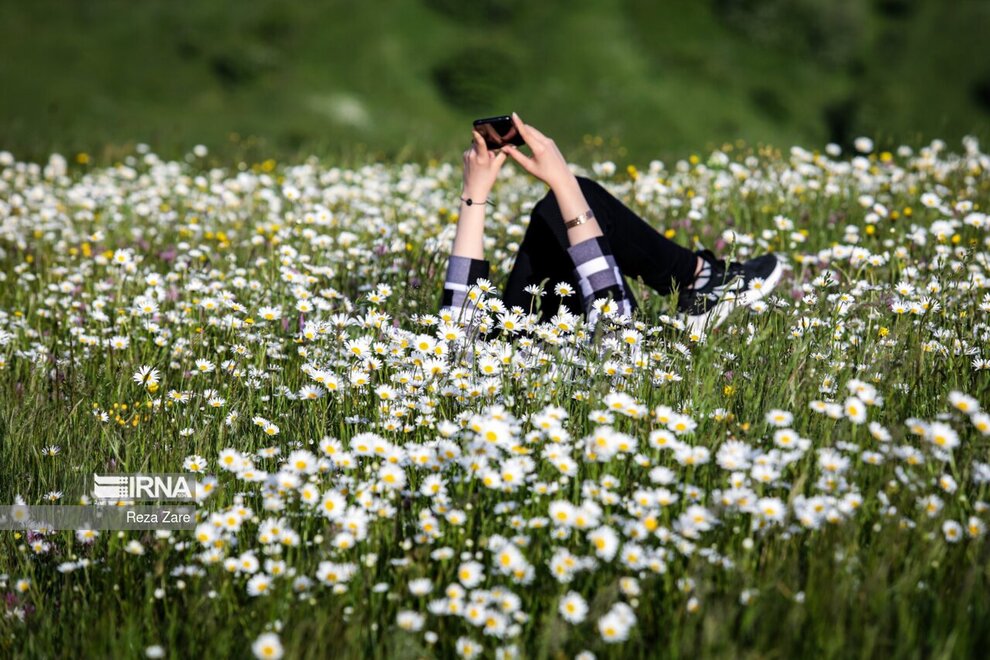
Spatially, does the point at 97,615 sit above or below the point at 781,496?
below

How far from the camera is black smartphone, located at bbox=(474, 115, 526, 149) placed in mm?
4223

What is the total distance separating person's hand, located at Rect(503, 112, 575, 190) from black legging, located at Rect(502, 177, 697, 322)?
15cm

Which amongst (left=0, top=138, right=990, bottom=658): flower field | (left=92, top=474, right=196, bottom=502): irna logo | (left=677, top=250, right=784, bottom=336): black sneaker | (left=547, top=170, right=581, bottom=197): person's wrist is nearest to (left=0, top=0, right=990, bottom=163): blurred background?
(left=677, top=250, right=784, bottom=336): black sneaker

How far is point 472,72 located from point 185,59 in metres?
7.73

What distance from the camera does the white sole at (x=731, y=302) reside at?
375 cm

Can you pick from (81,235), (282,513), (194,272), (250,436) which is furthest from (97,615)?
(81,235)

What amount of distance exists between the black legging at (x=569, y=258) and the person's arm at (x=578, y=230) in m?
0.11

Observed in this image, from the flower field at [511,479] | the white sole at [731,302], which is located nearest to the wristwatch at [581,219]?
the flower field at [511,479]

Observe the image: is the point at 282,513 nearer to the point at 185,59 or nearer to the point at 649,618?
the point at 649,618

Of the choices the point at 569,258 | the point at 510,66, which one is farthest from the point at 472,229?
the point at 510,66

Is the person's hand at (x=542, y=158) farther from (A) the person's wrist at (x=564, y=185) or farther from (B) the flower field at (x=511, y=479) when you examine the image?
(B) the flower field at (x=511, y=479)

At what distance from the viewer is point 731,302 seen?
4.24m

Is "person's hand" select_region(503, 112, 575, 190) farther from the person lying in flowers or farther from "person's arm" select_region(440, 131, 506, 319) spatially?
"person's arm" select_region(440, 131, 506, 319)

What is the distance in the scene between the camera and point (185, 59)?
2348 centimetres
